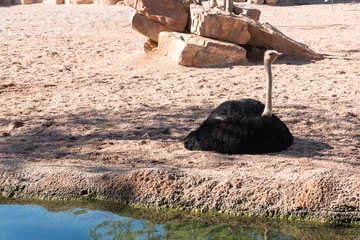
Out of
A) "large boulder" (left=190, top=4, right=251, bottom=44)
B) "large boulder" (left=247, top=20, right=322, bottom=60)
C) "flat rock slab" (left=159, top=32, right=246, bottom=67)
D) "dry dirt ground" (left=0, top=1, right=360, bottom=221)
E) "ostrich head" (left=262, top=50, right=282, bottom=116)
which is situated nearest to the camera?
"dry dirt ground" (left=0, top=1, right=360, bottom=221)

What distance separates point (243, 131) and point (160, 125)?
1498mm

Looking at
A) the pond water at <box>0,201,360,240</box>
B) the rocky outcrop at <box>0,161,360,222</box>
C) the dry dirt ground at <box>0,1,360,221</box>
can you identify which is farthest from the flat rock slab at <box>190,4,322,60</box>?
the pond water at <box>0,201,360,240</box>

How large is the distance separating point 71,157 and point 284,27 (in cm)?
1045

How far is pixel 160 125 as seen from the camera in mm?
7316

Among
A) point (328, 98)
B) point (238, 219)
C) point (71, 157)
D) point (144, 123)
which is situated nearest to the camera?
point (238, 219)

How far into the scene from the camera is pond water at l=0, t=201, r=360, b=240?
14.3 ft

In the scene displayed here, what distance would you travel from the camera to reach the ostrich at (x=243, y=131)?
19.7ft

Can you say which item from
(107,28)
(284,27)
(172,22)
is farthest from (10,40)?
(284,27)

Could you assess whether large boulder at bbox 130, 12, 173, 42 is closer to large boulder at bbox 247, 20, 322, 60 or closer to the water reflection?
large boulder at bbox 247, 20, 322, 60

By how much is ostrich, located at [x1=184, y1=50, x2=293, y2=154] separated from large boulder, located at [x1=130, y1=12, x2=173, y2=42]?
482cm

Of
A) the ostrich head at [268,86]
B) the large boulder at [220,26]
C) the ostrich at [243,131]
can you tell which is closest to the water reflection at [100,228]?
the ostrich at [243,131]

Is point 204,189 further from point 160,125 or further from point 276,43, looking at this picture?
point 276,43

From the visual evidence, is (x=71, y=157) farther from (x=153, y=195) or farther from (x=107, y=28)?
(x=107, y=28)

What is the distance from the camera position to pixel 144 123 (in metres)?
7.43
